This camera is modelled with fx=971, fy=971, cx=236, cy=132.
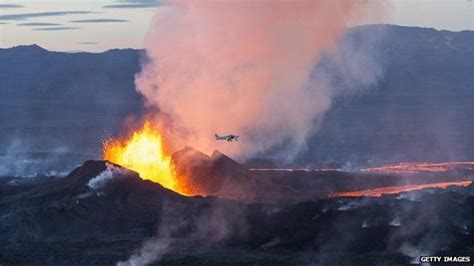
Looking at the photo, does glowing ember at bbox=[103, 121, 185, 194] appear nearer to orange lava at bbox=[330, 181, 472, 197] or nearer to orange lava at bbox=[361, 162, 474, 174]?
orange lava at bbox=[330, 181, 472, 197]

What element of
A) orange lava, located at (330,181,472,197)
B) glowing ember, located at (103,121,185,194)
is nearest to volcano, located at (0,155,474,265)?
glowing ember, located at (103,121,185,194)

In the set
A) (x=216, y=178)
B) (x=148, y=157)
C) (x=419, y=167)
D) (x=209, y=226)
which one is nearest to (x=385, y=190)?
(x=216, y=178)

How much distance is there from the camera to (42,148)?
561ft

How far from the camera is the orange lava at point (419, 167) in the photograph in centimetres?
13200

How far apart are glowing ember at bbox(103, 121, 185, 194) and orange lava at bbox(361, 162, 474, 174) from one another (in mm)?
33619

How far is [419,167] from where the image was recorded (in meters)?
138

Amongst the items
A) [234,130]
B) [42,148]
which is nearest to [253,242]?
[234,130]

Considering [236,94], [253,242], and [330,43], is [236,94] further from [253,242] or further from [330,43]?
[253,242]

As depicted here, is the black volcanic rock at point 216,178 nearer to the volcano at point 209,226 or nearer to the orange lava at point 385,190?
the volcano at point 209,226

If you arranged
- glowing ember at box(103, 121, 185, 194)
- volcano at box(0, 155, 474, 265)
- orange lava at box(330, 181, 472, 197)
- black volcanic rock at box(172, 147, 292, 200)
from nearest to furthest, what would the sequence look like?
volcano at box(0, 155, 474, 265) → black volcanic rock at box(172, 147, 292, 200) → glowing ember at box(103, 121, 185, 194) → orange lava at box(330, 181, 472, 197)

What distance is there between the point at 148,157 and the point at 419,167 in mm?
45950

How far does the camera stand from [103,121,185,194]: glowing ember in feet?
343

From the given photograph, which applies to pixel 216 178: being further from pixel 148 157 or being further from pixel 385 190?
pixel 385 190

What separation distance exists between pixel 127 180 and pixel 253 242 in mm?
19275
